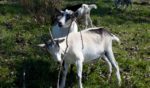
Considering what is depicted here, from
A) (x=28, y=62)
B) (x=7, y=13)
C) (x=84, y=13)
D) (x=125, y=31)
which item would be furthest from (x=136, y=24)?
(x=28, y=62)

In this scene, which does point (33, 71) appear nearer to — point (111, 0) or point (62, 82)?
point (62, 82)

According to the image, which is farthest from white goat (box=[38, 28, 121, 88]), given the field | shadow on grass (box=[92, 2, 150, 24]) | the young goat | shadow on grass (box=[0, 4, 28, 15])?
the young goat

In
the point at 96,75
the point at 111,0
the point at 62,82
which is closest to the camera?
the point at 62,82

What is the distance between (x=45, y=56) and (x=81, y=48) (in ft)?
6.99

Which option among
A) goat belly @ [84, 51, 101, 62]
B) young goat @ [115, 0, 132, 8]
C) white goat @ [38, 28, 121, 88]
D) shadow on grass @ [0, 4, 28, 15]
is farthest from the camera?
young goat @ [115, 0, 132, 8]

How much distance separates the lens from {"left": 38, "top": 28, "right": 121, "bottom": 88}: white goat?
1050 centimetres

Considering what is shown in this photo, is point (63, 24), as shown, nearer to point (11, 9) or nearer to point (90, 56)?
point (90, 56)

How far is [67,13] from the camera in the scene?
12.8 m

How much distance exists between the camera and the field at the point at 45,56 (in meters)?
11.8

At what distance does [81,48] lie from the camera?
11.3 metres

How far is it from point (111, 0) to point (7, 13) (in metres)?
9.42

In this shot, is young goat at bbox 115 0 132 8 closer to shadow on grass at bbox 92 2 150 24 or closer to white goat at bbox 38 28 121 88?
shadow on grass at bbox 92 2 150 24

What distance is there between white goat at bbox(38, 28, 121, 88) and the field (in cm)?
55

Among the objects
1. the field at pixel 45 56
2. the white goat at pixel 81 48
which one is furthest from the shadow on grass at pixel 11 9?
the white goat at pixel 81 48
